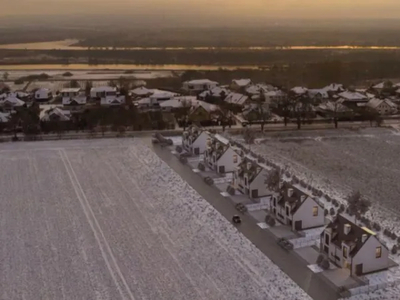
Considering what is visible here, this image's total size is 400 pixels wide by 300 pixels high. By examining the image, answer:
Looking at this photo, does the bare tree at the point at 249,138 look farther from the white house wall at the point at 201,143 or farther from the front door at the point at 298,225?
the front door at the point at 298,225

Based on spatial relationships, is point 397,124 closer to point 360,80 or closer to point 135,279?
point 360,80

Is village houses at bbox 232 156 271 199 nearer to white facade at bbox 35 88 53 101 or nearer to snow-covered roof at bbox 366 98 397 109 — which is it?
snow-covered roof at bbox 366 98 397 109

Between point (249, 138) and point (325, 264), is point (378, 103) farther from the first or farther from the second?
point (325, 264)

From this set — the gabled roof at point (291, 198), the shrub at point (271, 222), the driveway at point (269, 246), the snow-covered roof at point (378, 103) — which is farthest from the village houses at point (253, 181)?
the snow-covered roof at point (378, 103)

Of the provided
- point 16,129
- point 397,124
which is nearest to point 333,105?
point 397,124

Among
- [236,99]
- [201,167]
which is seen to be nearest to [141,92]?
[236,99]
